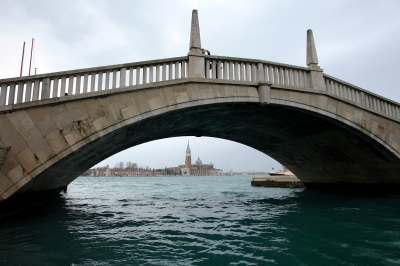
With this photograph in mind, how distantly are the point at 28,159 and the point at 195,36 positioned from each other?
20.2 ft

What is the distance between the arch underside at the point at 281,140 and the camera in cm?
1116

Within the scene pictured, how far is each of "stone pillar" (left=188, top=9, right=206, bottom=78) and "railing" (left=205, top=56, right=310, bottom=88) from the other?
1.10ft

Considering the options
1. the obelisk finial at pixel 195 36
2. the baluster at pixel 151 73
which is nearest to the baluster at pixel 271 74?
the obelisk finial at pixel 195 36

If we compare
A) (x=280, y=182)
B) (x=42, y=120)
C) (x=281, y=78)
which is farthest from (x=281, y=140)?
(x=280, y=182)

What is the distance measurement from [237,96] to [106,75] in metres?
4.23

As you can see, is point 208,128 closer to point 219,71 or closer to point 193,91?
point 219,71

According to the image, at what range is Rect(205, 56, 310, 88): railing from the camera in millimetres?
10172

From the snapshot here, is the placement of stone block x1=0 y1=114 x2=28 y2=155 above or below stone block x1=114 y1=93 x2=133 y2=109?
below

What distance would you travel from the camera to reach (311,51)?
12211mm

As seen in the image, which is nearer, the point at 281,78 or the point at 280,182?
the point at 281,78

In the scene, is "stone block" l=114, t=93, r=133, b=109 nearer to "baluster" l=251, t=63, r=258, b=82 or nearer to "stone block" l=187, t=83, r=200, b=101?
"stone block" l=187, t=83, r=200, b=101

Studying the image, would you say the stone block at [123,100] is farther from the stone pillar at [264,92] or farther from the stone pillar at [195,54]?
the stone pillar at [264,92]

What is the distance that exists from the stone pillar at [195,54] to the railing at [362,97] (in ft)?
18.8

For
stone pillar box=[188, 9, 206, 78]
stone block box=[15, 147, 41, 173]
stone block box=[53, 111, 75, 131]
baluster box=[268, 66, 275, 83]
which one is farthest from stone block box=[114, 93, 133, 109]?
baluster box=[268, 66, 275, 83]
